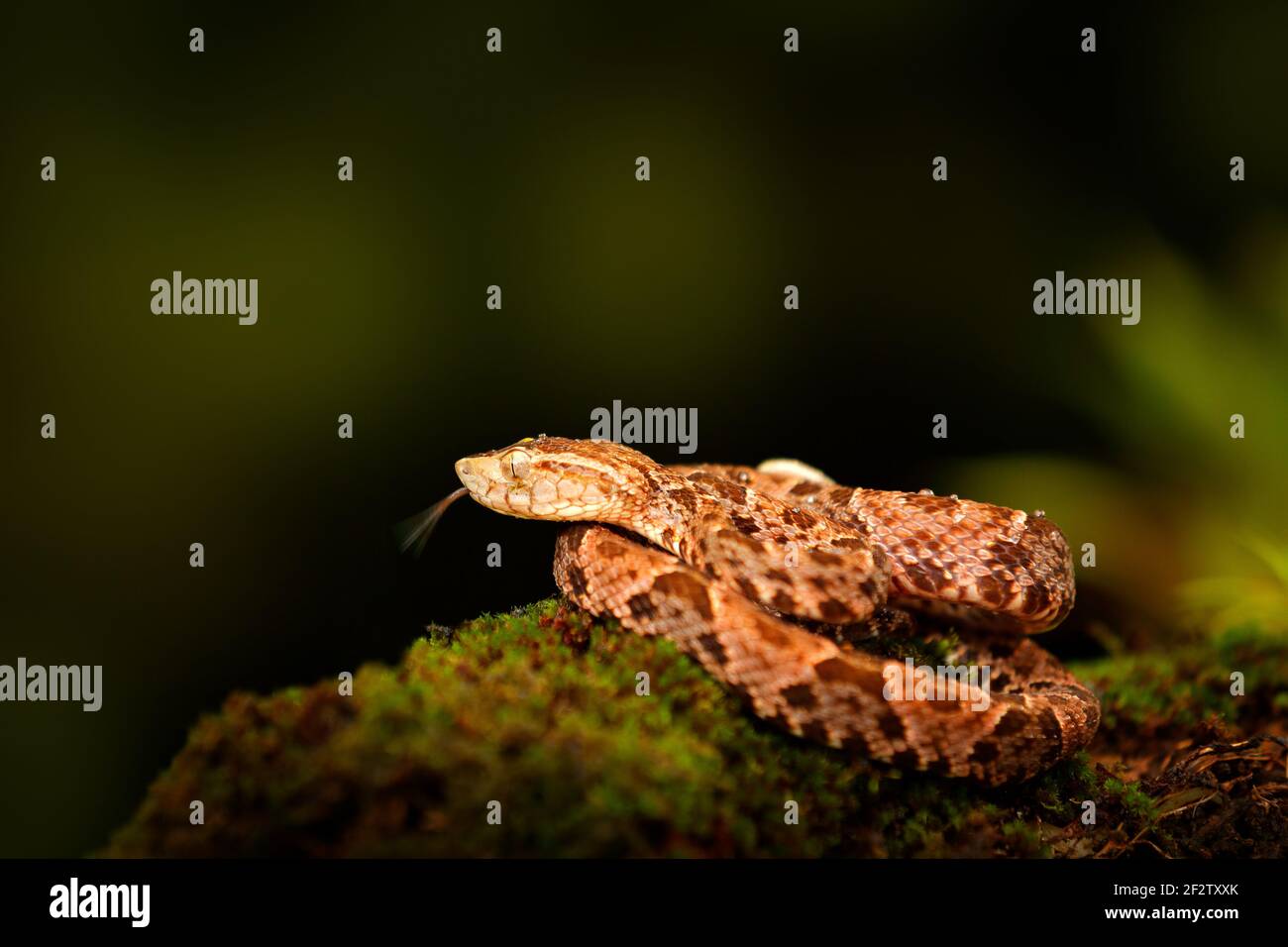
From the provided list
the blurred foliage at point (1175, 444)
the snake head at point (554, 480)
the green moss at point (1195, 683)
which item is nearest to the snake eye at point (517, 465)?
the snake head at point (554, 480)

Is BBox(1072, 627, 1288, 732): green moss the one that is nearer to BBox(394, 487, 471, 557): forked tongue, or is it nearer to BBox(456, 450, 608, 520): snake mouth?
BBox(456, 450, 608, 520): snake mouth

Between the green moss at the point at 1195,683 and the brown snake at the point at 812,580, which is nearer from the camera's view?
the brown snake at the point at 812,580

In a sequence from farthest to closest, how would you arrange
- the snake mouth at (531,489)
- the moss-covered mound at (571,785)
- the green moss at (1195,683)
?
the green moss at (1195,683) → the snake mouth at (531,489) → the moss-covered mound at (571,785)

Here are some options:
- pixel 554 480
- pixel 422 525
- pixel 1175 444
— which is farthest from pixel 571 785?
pixel 1175 444

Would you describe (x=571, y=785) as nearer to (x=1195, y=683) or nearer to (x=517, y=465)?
(x=517, y=465)

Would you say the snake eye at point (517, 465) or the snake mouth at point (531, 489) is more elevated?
the snake eye at point (517, 465)

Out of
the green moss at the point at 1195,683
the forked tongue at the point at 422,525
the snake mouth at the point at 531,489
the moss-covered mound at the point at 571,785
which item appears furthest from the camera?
the green moss at the point at 1195,683

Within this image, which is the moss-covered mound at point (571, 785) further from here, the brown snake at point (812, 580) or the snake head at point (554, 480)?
the snake head at point (554, 480)

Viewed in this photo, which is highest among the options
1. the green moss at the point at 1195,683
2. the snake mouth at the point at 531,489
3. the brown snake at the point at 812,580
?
the snake mouth at the point at 531,489
